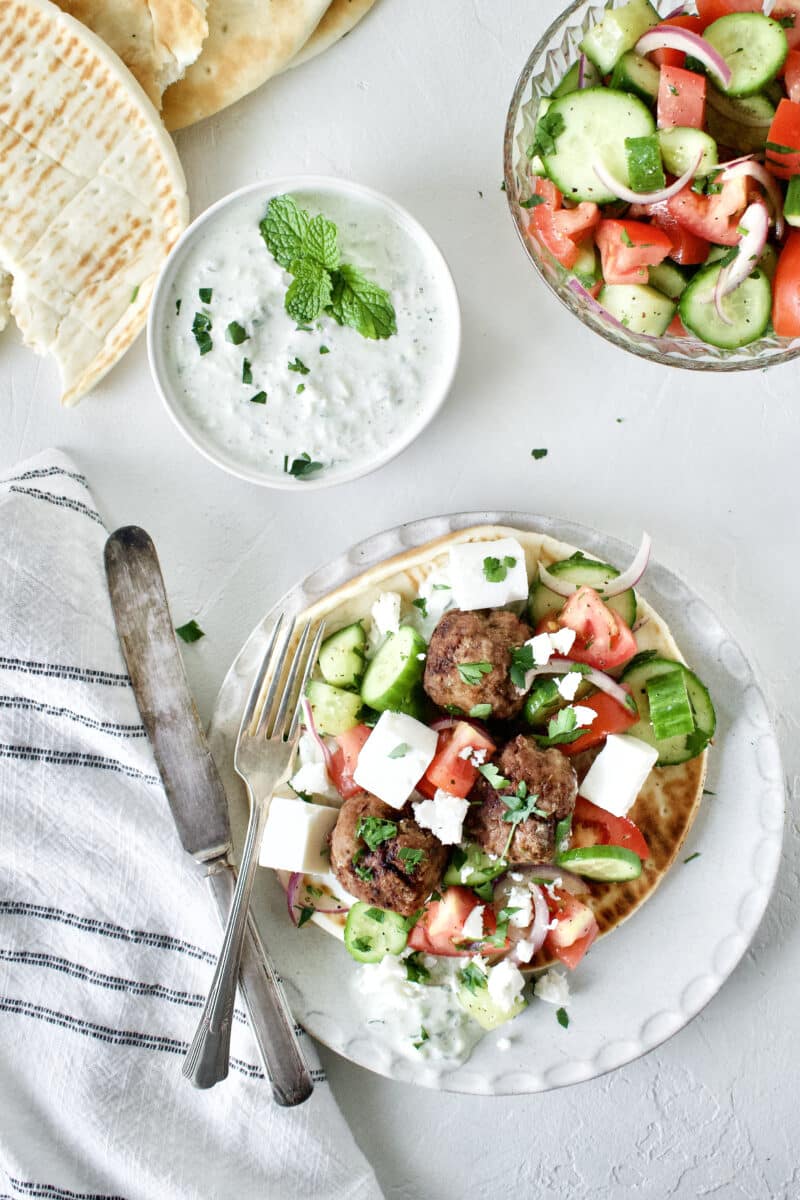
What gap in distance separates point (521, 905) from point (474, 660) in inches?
31.5

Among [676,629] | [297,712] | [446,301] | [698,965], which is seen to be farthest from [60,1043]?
[446,301]

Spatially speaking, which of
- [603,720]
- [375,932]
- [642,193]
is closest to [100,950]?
[375,932]

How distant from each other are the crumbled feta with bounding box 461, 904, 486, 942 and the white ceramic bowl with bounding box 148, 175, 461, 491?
58.9 inches

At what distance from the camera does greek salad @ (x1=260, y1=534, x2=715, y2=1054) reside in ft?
10.4

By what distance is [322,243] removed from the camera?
3445 mm

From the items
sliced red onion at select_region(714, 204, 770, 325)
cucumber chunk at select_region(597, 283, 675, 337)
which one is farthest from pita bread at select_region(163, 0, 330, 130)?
sliced red onion at select_region(714, 204, 770, 325)

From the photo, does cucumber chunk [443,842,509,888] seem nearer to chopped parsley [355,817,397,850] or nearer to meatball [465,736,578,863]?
meatball [465,736,578,863]

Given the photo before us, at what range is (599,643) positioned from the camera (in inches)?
128

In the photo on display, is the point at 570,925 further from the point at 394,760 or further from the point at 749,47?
the point at 749,47

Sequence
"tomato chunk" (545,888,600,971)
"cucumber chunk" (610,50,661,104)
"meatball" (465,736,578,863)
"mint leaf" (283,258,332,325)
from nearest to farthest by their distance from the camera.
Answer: "cucumber chunk" (610,50,661,104) → "meatball" (465,736,578,863) → "tomato chunk" (545,888,600,971) → "mint leaf" (283,258,332,325)

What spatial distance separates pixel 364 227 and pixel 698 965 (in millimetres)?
2776

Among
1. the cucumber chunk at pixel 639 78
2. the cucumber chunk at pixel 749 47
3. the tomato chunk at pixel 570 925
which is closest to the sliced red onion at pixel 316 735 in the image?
the tomato chunk at pixel 570 925

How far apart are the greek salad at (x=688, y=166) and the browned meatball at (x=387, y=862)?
5.40 ft

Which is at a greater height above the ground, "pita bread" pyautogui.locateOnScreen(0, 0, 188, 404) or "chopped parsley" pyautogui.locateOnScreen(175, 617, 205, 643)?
"pita bread" pyautogui.locateOnScreen(0, 0, 188, 404)
